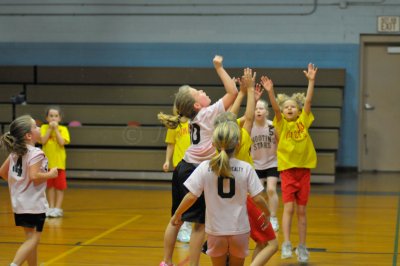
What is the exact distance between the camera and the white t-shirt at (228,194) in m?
4.71

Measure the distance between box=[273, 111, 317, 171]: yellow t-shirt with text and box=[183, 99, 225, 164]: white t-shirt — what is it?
4.24 ft

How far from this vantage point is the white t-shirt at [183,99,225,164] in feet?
18.7

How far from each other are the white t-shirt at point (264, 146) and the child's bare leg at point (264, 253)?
10.4 feet

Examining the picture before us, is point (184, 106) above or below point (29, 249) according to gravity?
above

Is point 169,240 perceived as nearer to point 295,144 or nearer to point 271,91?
point 271,91

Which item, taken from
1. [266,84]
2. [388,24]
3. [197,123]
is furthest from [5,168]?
[388,24]

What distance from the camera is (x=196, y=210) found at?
220 inches

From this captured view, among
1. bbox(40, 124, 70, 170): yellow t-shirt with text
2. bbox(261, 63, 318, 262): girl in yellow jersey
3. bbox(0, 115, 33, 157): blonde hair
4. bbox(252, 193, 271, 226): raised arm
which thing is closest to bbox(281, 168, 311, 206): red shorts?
bbox(261, 63, 318, 262): girl in yellow jersey

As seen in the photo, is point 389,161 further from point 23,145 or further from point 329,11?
point 23,145

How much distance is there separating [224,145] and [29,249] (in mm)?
1831

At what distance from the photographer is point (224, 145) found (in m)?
4.72

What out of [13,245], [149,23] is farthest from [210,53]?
[13,245]

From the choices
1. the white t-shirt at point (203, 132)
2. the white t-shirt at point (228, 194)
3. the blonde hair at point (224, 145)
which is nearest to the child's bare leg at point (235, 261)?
the white t-shirt at point (228, 194)

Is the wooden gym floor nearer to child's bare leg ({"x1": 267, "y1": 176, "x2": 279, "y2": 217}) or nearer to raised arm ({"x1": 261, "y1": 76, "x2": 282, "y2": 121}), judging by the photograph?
child's bare leg ({"x1": 267, "y1": 176, "x2": 279, "y2": 217})
